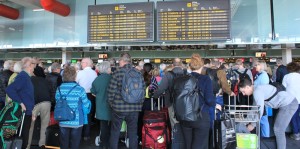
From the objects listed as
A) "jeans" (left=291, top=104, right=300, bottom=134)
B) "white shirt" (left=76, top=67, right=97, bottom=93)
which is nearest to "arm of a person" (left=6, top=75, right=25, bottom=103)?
"white shirt" (left=76, top=67, right=97, bottom=93)

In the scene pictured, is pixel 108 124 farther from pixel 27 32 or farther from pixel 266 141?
pixel 27 32

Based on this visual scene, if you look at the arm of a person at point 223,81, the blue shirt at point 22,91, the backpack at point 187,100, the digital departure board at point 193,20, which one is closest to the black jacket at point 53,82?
the blue shirt at point 22,91

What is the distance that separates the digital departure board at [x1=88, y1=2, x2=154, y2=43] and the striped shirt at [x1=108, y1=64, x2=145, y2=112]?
3.00 m

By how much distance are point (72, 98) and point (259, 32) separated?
581 centimetres

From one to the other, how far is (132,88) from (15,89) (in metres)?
1.60

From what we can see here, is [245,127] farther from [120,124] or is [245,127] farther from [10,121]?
[10,121]

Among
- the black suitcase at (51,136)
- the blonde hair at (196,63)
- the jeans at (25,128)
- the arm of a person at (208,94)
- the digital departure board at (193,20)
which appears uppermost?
the digital departure board at (193,20)

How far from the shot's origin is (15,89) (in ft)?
11.2

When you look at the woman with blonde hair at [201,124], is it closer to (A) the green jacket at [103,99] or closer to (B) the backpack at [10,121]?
(A) the green jacket at [103,99]

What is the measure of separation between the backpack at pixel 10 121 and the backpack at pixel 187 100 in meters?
2.07

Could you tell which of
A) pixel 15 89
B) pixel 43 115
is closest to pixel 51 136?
pixel 43 115

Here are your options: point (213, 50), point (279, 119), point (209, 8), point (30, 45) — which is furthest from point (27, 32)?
point (279, 119)

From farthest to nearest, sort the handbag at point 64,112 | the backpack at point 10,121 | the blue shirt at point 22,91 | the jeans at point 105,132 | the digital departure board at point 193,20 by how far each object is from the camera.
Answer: the digital departure board at point 193,20 < the jeans at point 105,132 < the blue shirt at point 22,91 < the handbag at point 64,112 < the backpack at point 10,121

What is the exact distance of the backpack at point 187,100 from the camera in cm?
279
